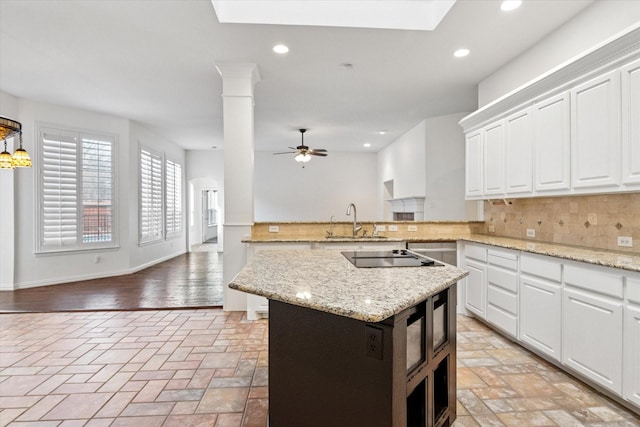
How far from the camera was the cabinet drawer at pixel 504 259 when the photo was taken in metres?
2.99

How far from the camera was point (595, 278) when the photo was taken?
7.13ft

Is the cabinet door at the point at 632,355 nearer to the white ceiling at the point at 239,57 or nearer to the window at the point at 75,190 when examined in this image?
the white ceiling at the point at 239,57

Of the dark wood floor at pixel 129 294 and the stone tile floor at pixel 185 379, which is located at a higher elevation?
the dark wood floor at pixel 129 294

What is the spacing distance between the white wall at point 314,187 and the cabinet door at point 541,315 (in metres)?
7.01

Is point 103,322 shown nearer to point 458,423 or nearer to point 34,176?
point 34,176

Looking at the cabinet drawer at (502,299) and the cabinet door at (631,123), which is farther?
the cabinet drawer at (502,299)

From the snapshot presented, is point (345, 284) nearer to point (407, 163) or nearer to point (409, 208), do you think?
point (409, 208)

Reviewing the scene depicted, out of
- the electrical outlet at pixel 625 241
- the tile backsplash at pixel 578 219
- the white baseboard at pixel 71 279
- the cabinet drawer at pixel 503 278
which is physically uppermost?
the tile backsplash at pixel 578 219

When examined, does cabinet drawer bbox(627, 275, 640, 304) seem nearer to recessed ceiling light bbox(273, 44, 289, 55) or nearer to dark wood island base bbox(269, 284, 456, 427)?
dark wood island base bbox(269, 284, 456, 427)

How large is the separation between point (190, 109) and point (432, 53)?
13.1 ft

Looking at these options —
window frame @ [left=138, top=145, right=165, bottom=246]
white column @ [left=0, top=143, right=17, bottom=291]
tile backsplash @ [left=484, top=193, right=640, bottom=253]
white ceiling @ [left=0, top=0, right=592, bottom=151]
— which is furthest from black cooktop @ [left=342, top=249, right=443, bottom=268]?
window frame @ [left=138, top=145, right=165, bottom=246]

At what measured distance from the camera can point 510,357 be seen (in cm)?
283

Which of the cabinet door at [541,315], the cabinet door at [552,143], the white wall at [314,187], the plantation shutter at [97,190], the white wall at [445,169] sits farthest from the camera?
the white wall at [314,187]

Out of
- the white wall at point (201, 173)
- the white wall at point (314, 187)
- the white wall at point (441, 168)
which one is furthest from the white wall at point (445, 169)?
the white wall at point (201, 173)
